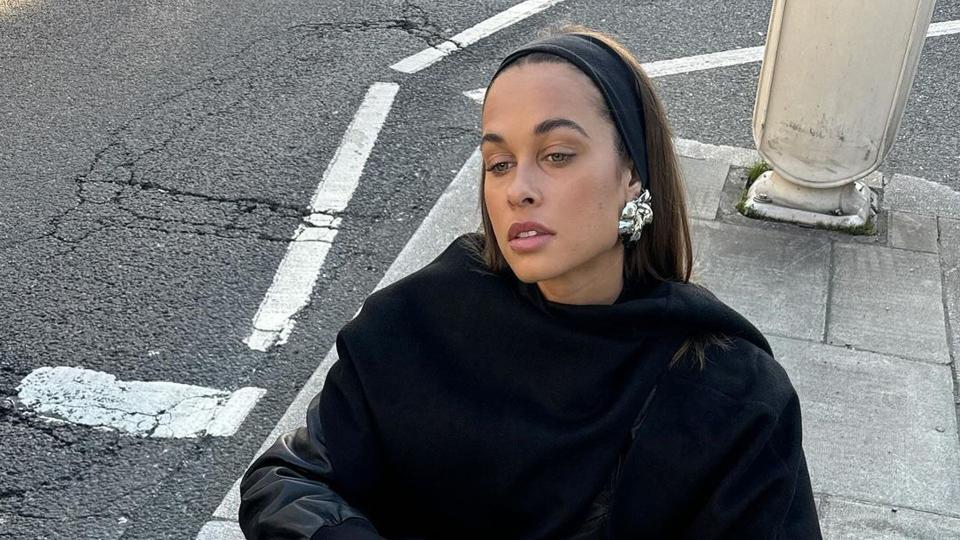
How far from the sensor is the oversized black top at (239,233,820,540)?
2.16 meters

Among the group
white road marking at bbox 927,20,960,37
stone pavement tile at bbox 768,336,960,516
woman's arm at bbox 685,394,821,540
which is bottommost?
white road marking at bbox 927,20,960,37

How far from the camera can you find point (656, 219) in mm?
2393

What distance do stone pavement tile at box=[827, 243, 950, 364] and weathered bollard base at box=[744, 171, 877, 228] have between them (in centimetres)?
16

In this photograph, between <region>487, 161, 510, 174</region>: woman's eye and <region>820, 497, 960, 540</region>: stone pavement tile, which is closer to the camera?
<region>487, 161, 510, 174</region>: woman's eye

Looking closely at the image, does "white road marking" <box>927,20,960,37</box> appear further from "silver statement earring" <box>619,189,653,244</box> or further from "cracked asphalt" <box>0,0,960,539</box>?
"silver statement earring" <box>619,189,653,244</box>

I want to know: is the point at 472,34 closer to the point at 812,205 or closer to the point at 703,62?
the point at 703,62

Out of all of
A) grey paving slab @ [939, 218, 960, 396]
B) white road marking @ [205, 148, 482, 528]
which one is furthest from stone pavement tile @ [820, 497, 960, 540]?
white road marking @ [205, 148, 482, 528]

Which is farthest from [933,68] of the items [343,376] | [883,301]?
[343,376]

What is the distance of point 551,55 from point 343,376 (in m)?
0.77

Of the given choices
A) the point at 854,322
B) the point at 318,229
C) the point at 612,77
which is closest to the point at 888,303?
the point at 854,322

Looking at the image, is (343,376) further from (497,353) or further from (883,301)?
(883,301)

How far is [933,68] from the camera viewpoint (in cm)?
678

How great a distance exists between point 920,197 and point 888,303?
99 centimetres

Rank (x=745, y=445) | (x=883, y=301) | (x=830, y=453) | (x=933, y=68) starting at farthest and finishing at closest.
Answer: (x=933, y=68)
(x=883, y=301)
(x=830, y=453)
(x=745, y=445)
